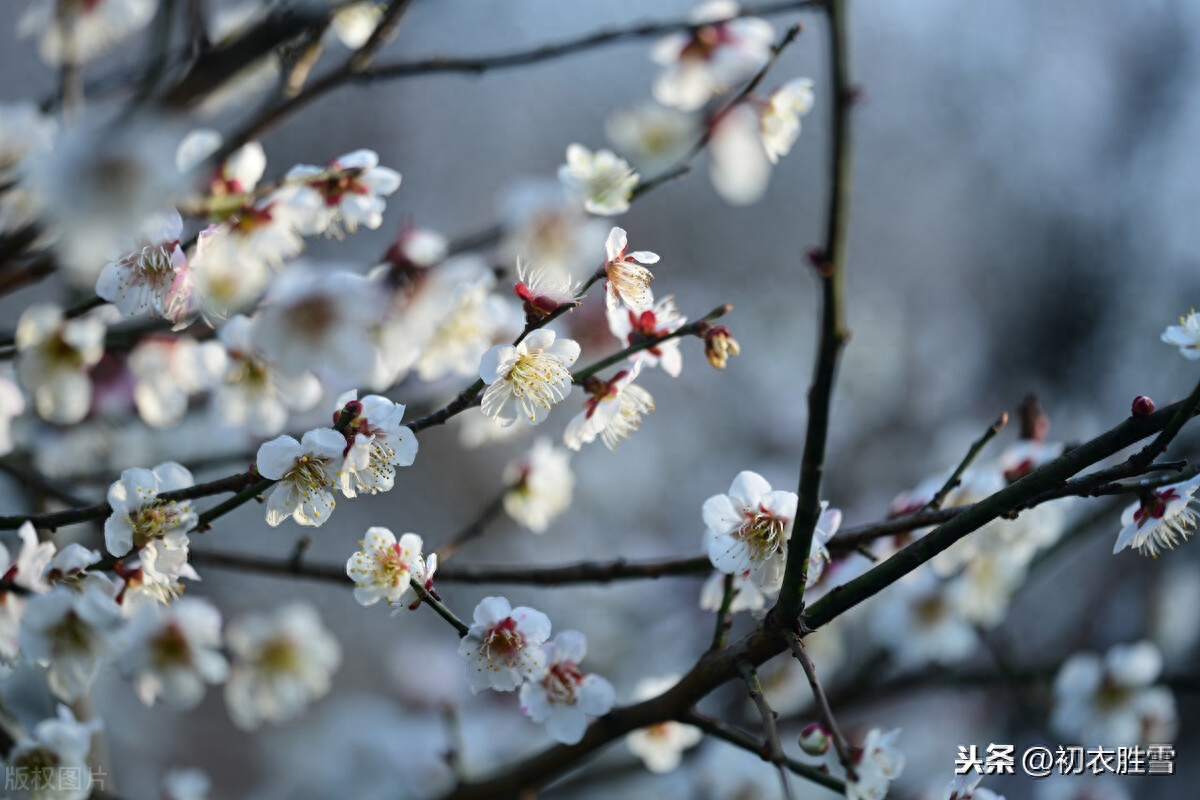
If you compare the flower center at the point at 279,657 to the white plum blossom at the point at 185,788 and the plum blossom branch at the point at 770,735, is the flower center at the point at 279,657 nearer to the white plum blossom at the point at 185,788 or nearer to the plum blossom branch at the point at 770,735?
the white plum blossom at the point at 185,788

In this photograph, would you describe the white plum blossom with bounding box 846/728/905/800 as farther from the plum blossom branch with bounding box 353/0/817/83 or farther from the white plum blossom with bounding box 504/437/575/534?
the plum blossom branch with bounding box 353/0/817/83

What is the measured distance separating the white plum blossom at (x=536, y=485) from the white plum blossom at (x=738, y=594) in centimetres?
41

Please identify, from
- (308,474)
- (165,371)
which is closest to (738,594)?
(308,474)

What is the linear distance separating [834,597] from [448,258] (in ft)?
2.86

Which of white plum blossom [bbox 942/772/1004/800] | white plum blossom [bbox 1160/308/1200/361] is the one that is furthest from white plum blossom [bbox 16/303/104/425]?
white plum blossom [bbox 1160/308/1200/361]

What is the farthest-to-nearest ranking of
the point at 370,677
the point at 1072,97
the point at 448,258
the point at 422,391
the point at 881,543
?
the point at 1072,97
the point at 370,677
the point at 422,391
the point at 448,258
the point at 881,543

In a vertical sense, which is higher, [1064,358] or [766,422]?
[1064,358]

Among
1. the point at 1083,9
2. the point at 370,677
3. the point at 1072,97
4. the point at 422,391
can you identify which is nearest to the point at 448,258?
the point at 422,391

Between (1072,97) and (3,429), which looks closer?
(3,429)

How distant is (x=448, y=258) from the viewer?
144 cm

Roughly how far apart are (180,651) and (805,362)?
10.3ft

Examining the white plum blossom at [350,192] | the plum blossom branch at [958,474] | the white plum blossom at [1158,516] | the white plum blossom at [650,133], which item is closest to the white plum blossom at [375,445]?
the white plum blossom at [350,192]

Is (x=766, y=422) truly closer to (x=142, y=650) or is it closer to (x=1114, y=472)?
(x=142, y=650)

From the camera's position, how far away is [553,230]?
5.38ft
